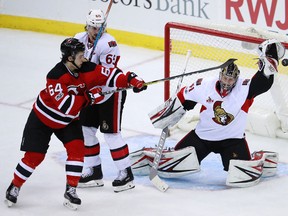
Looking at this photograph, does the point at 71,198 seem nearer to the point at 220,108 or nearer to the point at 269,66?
the point at 220,108

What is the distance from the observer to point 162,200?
510 centimetres

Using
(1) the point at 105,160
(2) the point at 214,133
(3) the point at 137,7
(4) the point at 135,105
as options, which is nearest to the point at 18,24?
(3) the point at 137,7

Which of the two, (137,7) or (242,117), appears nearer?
(242,117)

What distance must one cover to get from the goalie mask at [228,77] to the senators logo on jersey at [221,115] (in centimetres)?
9

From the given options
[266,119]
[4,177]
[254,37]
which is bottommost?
[4,177]

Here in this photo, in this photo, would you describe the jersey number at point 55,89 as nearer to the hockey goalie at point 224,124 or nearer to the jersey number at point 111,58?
the jersey number at point 111,58

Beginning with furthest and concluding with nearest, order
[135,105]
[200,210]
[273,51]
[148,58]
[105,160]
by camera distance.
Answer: [148,58] < [135,105] < [105,160] < [273,51] < [200,210]

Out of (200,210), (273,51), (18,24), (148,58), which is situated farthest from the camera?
(18,24)

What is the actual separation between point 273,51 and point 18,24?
414 cm

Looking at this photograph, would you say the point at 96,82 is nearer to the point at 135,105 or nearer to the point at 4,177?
the point at 4,177

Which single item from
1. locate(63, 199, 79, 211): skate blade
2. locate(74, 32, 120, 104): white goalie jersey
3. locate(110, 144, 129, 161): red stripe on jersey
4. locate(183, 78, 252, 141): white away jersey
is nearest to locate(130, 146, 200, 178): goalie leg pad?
locate(183, 78, 252, 141): white away jersey

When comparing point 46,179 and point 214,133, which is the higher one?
point 214,133

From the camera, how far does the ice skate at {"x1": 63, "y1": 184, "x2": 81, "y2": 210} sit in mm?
4953

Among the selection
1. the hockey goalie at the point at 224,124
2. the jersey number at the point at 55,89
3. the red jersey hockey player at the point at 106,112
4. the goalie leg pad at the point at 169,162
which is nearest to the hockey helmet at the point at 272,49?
the hockey goalie at the point at 224,124
